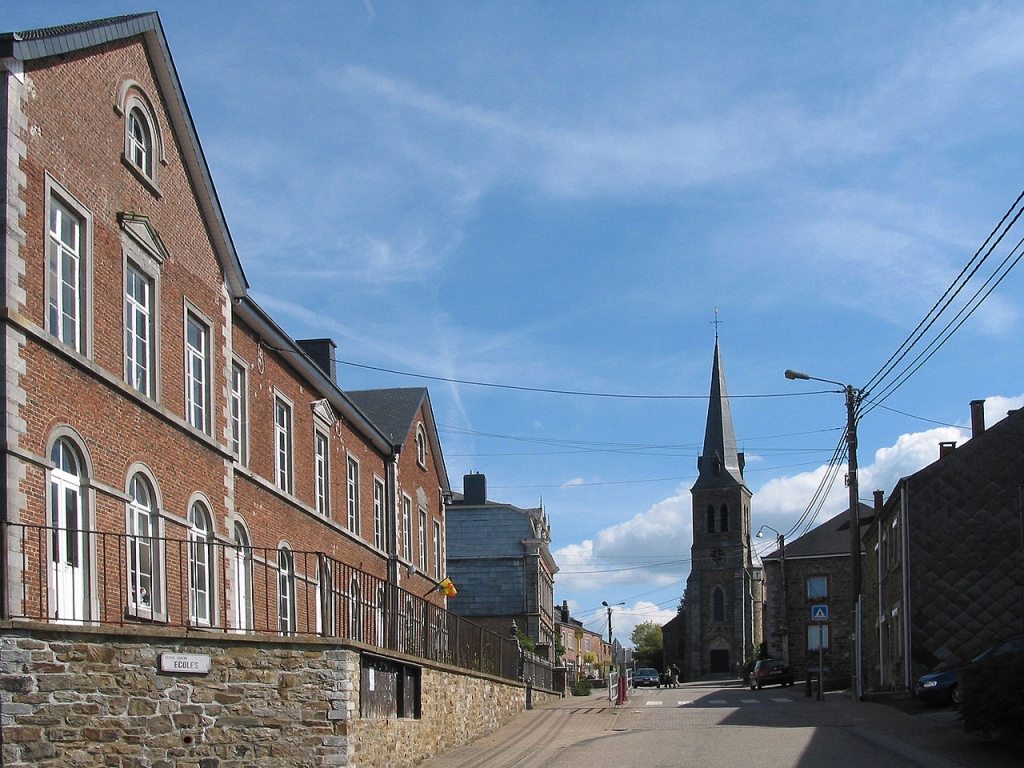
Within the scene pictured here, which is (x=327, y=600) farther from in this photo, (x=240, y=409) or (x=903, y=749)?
(x=903, y=749)

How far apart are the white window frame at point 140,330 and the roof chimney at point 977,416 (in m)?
25.5

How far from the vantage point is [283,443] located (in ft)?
78.1

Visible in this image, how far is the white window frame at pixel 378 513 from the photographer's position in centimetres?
3083

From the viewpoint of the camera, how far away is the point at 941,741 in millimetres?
18609

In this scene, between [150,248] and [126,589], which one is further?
[150,248]

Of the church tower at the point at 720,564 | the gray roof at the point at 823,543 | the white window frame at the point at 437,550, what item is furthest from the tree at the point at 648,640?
the white window frame at the point at 437,550

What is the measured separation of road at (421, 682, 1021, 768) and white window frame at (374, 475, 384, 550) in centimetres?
550

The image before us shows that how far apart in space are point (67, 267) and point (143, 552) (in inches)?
145

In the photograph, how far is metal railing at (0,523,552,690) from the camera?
12.9m

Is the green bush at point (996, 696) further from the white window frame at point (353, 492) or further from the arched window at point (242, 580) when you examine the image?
the white window frame at point (353, 492)

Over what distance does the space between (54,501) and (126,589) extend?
153cm

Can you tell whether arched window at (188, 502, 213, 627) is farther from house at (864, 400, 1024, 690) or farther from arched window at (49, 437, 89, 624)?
house at (864, 400, 1024, 690)

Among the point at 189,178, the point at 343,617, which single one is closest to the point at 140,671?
the point at 343,617

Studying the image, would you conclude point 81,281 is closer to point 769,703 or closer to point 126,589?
point 126,589
